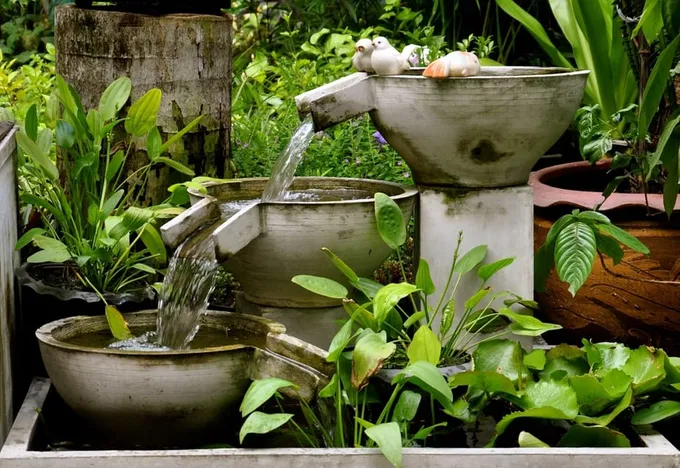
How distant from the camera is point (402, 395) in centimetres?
225

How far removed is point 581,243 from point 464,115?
1.38 feet

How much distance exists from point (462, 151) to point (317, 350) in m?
0.66

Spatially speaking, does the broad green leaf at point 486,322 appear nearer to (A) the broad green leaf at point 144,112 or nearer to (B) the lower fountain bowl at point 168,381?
(B) the lower fountain bowl at point 168,381

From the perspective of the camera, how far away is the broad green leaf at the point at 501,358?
7.92ft

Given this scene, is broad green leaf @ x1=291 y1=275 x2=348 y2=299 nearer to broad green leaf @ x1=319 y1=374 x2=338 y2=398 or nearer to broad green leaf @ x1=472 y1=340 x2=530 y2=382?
broad green leaf @ x1=319 y1=374 x2=338 y2=398

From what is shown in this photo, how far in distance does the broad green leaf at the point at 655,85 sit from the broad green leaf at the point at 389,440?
1.32m

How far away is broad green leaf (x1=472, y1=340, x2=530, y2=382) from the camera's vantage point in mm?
2414

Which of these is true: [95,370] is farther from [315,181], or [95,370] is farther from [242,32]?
[242,32]

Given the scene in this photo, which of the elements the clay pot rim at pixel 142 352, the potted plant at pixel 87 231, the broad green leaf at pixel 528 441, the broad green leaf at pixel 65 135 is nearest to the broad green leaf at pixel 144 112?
the potted plant at pixel 87 231

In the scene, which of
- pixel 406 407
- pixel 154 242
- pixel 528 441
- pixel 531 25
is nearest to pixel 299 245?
pixel 154 242

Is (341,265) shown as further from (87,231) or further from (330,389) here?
(87,231)

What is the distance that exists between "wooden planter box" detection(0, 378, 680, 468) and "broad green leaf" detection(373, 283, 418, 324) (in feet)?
1.02

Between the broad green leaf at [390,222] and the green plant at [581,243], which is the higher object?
the broad green leaf at [390,222]

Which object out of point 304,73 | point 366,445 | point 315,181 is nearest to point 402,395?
point 366,445
